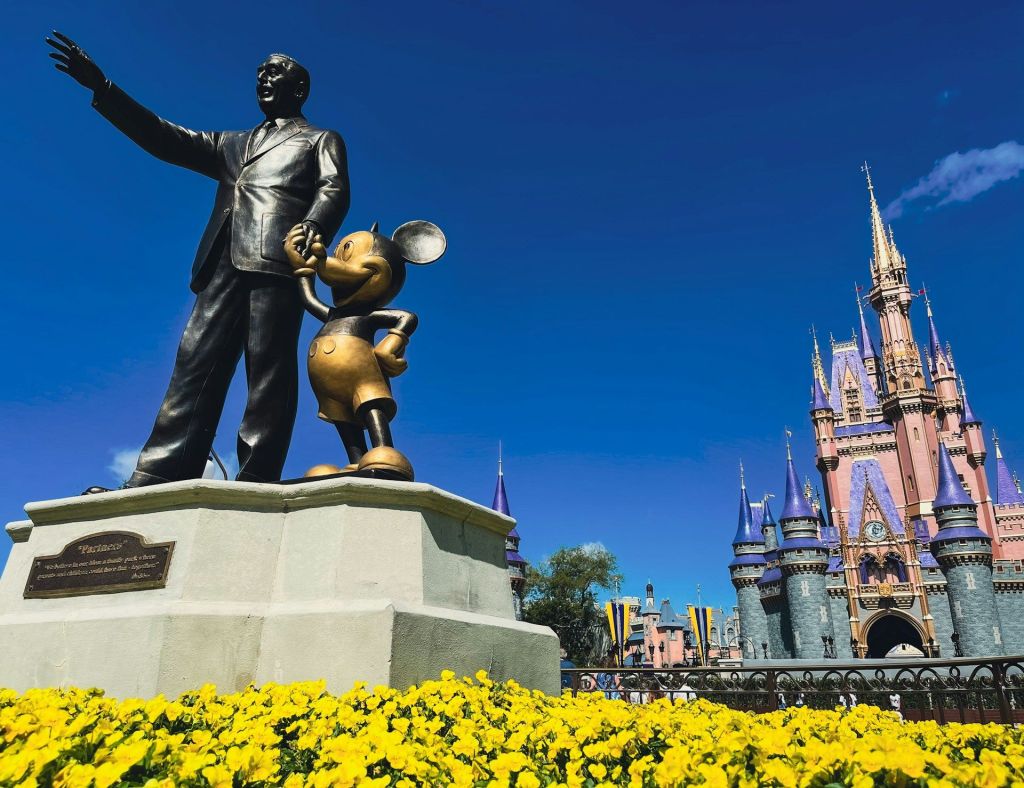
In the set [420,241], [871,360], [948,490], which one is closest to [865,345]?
[871,360]

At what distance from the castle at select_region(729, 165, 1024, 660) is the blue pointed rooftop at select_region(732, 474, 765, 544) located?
11cm

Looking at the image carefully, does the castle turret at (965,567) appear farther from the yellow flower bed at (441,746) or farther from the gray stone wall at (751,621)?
the yellow flower bed at (441,746)

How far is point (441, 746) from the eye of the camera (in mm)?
2299

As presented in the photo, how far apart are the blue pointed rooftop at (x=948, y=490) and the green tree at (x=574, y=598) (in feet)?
72.2

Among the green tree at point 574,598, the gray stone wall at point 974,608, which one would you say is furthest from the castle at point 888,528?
the green tree at point 574,598

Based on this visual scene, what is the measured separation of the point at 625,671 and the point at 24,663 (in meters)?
6.16

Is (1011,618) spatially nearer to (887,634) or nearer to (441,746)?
(887,634)

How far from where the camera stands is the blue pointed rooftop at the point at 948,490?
44531 mm

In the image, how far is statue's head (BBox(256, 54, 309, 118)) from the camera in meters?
6.14

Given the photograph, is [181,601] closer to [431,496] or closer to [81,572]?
[81,572]

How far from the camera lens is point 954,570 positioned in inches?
1709

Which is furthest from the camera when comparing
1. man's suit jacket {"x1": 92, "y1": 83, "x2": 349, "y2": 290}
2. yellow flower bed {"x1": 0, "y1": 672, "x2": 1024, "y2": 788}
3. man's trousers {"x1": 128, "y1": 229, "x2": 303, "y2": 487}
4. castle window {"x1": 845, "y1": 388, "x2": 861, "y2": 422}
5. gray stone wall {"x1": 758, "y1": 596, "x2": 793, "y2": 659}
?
castle window {"x1": 845, "y1": 388, "x2": 861, "y2": 422}

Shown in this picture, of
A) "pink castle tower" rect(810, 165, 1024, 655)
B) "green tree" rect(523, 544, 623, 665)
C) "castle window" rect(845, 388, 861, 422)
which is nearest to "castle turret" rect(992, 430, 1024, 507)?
"pink castle tower" rect(810, 165, 1024, 655)

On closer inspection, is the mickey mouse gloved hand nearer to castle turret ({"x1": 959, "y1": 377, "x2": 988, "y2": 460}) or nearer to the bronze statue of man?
the bronze statue of man
